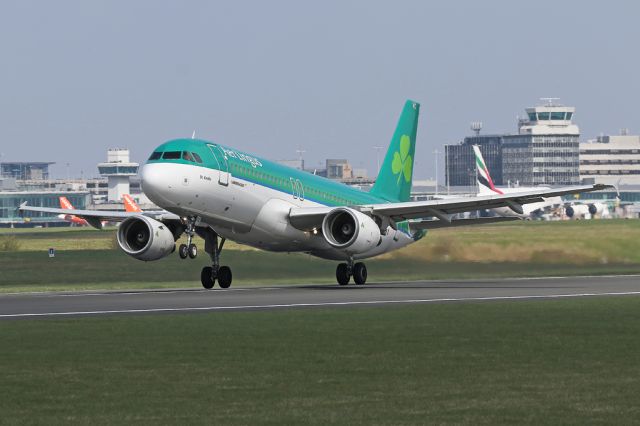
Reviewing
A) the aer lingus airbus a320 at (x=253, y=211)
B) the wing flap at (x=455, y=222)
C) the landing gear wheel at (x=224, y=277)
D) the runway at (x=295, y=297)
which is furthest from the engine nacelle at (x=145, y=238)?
the wing flap at (x=455, y=222)

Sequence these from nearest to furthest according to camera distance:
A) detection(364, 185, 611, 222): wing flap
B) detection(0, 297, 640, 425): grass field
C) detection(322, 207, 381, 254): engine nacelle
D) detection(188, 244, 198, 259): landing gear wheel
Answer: detection(0, 297, 640, 425): grass field
detection(188, 244, 198, 259): landing gear wheel
detection(322, 207, 381, 254): engine nacelle
detection(364, 185, 611, 222): wing flap

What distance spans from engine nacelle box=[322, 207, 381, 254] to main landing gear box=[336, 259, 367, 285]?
10.9 feet

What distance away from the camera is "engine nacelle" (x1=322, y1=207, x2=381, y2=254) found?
43875 mm

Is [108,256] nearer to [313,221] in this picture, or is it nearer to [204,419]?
[313,221]

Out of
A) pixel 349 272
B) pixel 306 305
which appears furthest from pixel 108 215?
pixel 306 305

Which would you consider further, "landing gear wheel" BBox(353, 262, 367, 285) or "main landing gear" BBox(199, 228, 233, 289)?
"landing gear wheel" BBox(353, 262, 367, 285)

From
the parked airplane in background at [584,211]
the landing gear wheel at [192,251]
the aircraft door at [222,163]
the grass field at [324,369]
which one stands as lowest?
the grass field at [324,369]

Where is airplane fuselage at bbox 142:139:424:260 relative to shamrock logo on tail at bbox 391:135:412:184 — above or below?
below

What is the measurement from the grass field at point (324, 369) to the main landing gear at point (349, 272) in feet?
61.1

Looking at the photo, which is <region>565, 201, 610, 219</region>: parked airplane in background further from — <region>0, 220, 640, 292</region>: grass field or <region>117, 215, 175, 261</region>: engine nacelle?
<region>117, 215, 175, 261</region>: engine nacelle

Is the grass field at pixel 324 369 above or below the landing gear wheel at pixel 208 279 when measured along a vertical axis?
below

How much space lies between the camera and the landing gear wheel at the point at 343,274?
48594mm

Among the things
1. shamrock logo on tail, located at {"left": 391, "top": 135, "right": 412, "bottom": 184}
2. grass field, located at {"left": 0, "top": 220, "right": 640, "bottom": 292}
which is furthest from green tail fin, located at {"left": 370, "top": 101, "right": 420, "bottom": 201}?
Answer: grass field, located at {"left": 0, "top": 220, "right": 640, "bottom": 292}

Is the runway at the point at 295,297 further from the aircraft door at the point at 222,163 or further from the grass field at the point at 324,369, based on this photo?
the grass field at the point at 324,369
